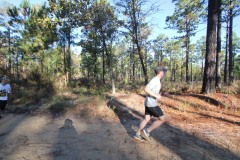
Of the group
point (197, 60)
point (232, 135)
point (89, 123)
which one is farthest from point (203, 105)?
point (197, 60)

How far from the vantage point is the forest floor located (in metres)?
4.43

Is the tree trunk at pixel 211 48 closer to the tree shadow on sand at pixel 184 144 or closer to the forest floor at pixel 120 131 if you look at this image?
the forest floor at pixel 120 131

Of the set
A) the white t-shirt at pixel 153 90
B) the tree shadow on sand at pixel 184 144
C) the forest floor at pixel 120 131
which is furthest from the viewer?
the white t-shirt at pixel 153 90

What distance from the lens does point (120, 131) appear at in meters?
5.94

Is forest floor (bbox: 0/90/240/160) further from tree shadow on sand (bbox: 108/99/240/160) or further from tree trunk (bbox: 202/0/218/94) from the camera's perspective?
tree trunk (bbox: 202/0/218/94)

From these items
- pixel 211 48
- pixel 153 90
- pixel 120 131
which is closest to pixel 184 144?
pixel 153 90

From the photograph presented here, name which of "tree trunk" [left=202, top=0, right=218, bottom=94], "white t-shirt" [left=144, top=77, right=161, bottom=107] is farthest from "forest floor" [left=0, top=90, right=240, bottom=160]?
"white t-shirt" [left=144, top=77, right=161, bottom=107]

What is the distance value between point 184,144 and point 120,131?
5.91 ft

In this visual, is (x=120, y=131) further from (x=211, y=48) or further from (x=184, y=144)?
(x=211, y=48)

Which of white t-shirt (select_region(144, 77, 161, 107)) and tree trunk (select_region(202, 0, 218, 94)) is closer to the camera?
white t-shirt (select_region(144, 77, 161, 107))

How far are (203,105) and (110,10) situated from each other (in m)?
9.34

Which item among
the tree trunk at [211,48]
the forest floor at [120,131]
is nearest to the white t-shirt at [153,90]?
the forest floor at [120,131]

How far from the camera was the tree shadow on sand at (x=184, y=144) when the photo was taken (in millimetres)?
4297

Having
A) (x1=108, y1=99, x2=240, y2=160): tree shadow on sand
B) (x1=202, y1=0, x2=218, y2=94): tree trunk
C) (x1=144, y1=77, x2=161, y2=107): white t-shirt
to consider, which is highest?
(x1=202, y1=0, x2=218, y2=94): tree trunk
